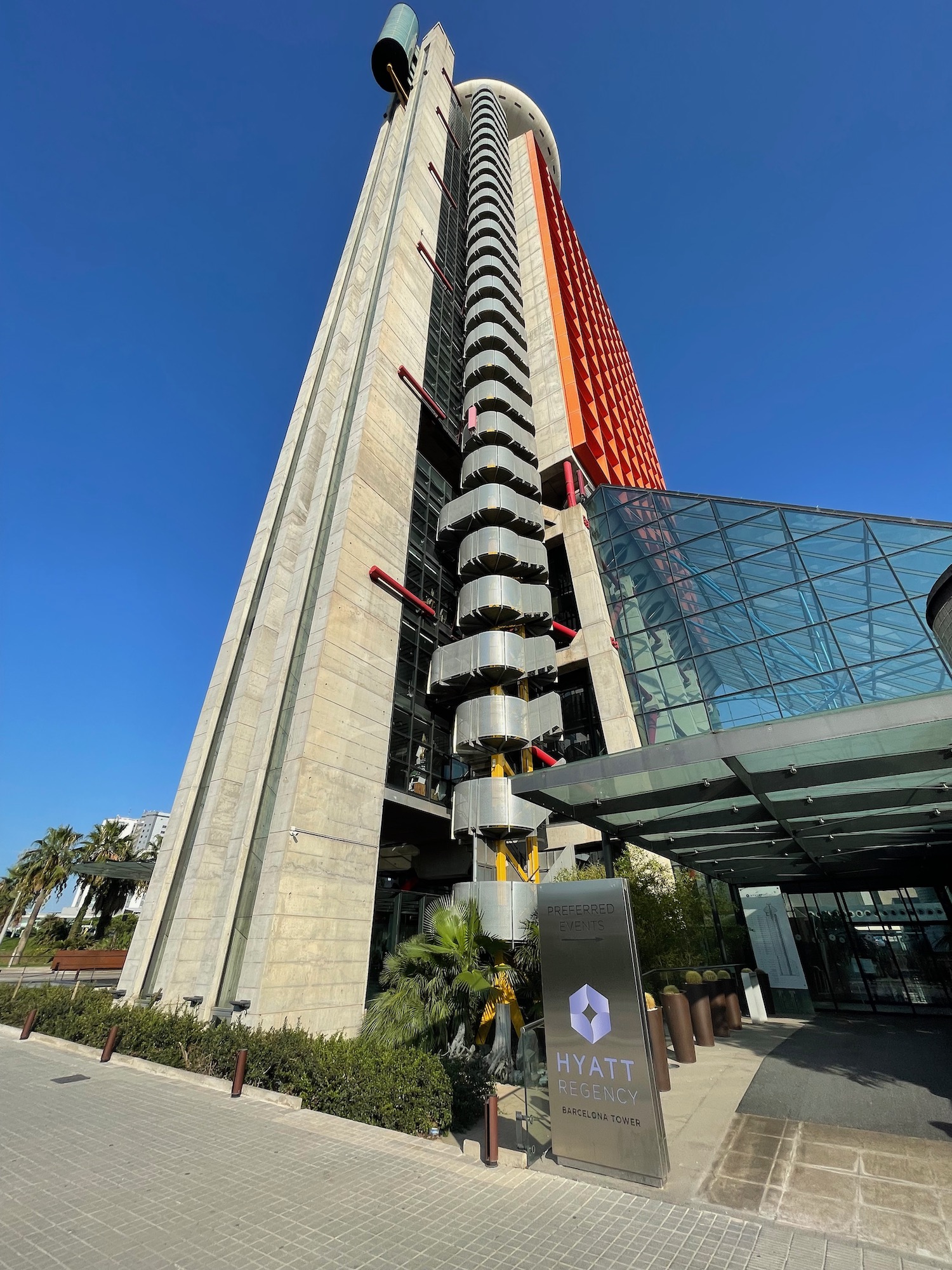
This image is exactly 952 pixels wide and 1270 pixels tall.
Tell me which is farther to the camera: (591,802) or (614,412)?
(614,412)

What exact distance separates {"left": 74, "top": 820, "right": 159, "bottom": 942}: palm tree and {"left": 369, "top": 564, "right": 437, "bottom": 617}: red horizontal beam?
31.1 m

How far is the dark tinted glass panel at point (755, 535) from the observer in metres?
23.2

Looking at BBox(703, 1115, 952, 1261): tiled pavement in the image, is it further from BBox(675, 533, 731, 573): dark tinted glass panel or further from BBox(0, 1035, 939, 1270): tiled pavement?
BBox(675, 533, 731, 573): dark tinted glass panel

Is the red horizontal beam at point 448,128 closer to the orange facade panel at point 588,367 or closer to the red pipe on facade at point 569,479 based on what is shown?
the orange facade panel at point 588,367

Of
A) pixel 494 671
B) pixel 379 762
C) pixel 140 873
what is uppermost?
pixel 494 671

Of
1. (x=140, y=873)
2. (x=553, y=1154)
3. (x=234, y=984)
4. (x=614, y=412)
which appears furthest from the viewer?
(x=614, y=412)

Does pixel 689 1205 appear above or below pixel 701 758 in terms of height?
below

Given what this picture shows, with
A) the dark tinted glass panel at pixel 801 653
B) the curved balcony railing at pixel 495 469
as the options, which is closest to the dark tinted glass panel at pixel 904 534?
the dark tinted glass panel at pixel 801 653

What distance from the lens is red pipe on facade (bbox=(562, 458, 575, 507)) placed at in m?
32.3

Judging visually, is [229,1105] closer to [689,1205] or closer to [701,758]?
[689,1205]

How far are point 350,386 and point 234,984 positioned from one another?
25677mm

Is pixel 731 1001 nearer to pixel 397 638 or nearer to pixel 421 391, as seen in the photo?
pixel 397 638

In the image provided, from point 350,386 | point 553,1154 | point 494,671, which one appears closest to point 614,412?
point 350,386

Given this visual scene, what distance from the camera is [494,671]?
79.6ft
